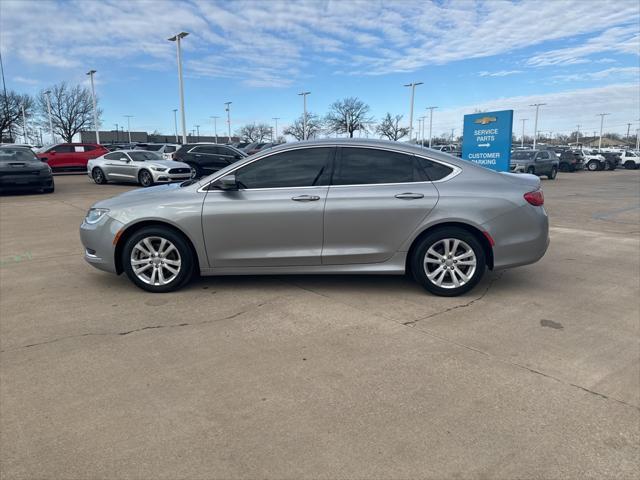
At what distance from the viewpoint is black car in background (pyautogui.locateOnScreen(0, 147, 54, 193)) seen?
50.0ft

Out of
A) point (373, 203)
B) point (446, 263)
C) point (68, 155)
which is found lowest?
point (446, 263)

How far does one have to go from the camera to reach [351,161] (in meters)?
5.11

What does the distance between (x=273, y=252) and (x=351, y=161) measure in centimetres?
126

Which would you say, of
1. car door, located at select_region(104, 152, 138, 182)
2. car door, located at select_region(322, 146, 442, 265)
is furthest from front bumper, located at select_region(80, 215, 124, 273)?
car door, located at select_region(104, 152, 138, 182)

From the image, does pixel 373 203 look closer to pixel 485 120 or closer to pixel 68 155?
pixel 485 120

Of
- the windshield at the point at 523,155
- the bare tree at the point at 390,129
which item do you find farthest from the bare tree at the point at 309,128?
the windshield at the point at 523,155

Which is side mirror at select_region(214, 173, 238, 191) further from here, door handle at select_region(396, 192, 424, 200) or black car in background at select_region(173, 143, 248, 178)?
black car in background at select_region(173, 143, 248, 178)

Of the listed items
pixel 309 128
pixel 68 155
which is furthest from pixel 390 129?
pixel 68 155

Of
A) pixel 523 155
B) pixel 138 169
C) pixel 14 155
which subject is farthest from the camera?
pixel 523 155

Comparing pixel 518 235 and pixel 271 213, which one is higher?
pixel 271 213

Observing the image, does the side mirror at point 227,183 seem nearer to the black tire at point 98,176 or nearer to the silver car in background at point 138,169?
the silver car in background at point 138,169

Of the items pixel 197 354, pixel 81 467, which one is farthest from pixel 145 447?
pixel 197 354

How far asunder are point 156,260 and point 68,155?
2489 cm

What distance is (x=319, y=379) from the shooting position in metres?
3.32
